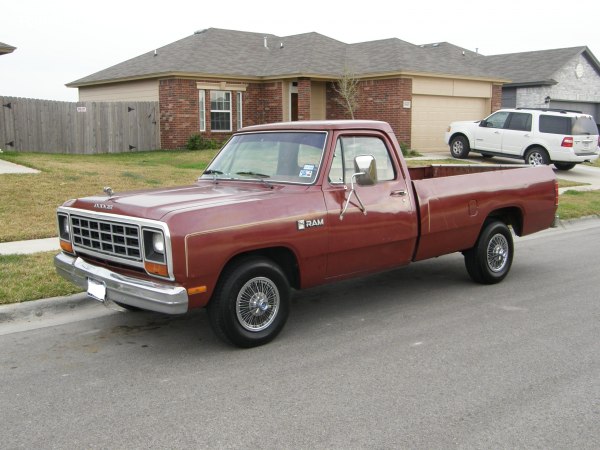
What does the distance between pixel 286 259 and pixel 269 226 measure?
20.4 inches

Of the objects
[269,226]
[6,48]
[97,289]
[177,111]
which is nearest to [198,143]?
[177,111]

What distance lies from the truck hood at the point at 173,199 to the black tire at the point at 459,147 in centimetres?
1838

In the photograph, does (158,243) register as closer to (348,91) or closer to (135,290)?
(135,290)

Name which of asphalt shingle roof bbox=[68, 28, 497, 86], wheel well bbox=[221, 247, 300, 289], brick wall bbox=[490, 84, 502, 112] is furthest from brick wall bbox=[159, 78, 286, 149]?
wheel well bbox=[221, 247, 300, 289]

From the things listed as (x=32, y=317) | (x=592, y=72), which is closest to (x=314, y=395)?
(x=32, y=317)

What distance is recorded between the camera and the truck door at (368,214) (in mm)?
5730

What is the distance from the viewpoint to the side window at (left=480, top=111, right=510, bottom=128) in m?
21.9

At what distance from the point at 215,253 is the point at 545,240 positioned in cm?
757

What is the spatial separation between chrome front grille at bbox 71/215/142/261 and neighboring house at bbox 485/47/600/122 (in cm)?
3190

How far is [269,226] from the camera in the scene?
5.19 m

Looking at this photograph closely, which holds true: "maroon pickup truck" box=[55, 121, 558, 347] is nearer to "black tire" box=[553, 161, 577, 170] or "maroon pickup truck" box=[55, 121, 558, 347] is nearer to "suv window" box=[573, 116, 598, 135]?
"suv window" box=[573, 116, 598, 135]

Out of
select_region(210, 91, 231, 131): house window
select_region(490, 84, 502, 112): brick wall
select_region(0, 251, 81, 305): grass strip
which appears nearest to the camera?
select_region(0, 251, 81, 305): grass strip

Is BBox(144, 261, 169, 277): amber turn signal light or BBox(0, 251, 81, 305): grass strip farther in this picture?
BBox(0, 251, 81, 305): grass strip

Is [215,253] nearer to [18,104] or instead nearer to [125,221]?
[125,221]
